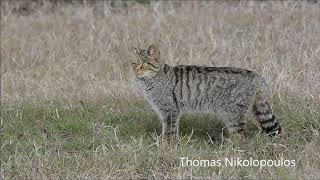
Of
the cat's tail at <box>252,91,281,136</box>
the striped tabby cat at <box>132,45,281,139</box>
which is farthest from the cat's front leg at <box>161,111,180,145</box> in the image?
the cat's tail at <box>252,91,281,136</box>

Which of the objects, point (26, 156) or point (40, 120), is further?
point (40, 120)

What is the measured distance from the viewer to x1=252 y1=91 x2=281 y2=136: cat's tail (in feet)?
18.3

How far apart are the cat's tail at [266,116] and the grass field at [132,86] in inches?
3.5

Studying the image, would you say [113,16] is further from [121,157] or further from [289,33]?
[121,157]

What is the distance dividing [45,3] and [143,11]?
2.30 meters

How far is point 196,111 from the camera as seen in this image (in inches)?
227

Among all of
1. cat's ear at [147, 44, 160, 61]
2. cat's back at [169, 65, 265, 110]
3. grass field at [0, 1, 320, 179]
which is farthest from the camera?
cat's ear at [147, 44, 160, 61]

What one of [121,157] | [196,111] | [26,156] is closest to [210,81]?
[196,111]

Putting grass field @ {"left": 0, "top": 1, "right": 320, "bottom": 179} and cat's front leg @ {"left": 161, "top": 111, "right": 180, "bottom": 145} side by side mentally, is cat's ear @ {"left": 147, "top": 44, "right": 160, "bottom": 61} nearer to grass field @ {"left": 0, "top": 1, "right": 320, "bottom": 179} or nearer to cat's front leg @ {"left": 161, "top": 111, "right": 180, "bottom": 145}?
cat's front leg @ {"left": 161, "top": 111, "right": 180, "bottom": 145}

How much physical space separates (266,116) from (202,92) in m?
0.60

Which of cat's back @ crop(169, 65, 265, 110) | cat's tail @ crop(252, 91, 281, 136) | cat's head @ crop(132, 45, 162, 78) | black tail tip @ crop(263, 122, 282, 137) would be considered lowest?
black tail tip @ crop(263, 122, 282, 137)

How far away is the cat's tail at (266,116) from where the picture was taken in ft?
18.3

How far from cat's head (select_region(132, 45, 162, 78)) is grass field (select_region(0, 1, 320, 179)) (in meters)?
0.58

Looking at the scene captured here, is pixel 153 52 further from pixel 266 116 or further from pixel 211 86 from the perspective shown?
pixel 266 116
